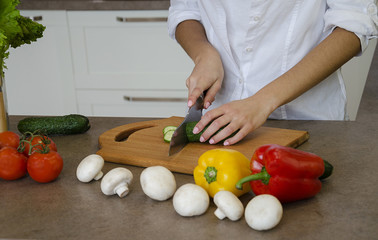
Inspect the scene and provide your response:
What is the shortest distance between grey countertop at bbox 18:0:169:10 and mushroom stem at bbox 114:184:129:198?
1737 mm

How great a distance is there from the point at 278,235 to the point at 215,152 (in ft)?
0.71

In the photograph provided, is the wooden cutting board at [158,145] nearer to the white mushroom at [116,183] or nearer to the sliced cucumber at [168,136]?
the sliced cucumber at [168,136]

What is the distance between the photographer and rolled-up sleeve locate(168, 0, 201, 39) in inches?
62.3

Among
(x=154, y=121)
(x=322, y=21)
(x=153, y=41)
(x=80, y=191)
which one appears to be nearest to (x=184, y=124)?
(x=154, y=121)

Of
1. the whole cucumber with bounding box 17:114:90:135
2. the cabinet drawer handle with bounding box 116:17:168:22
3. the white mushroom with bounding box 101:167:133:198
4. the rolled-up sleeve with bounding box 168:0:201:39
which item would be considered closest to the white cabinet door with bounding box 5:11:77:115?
the cabinet drawer handle with bounding box 116:17:168:22

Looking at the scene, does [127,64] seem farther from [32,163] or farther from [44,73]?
[32,163]

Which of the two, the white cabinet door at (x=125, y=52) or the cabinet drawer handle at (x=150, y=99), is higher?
the white cabinet door at (x=125, y=52)

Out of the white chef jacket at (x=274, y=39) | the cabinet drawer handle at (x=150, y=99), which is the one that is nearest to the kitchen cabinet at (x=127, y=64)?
the cabinet drawer handle at (x=150, y=99)

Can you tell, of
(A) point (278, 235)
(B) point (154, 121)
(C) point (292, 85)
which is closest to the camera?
(A) point (278, 235)

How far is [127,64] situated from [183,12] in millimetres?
1106

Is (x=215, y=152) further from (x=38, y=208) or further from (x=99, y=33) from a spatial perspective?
(x=99, y=33)

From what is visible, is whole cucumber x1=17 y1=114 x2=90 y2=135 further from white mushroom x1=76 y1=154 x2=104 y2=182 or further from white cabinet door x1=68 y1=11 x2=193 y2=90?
white cabinet door x1=68 y1=11 x2=193 y2=90

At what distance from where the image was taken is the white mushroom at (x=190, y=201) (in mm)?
793

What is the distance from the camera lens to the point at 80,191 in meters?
0.93
